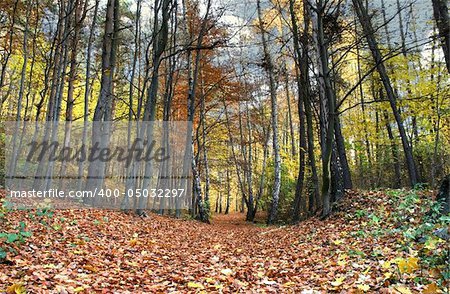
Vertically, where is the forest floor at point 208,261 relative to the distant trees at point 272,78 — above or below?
below

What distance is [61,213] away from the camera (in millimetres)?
7492

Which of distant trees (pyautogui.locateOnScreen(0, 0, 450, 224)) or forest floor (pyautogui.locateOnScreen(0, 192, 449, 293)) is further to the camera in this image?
distant trees (pyautogui.locateOnScreen(0, 0, 450, 224))

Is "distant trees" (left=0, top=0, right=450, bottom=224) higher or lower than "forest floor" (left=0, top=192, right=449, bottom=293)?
higher

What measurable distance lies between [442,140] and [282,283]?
15.6 meters

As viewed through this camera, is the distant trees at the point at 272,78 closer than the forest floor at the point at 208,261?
No

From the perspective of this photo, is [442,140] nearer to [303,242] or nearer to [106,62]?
[303,242]

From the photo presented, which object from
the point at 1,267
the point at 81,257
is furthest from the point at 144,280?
the point at 1,267

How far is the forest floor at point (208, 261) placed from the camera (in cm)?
342

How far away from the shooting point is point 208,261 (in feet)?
18.6

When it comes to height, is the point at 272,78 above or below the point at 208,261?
above

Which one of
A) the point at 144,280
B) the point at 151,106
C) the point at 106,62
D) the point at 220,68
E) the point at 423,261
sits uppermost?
the point at 220,68

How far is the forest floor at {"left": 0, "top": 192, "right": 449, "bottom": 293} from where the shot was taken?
342cm

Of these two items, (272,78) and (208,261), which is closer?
(208,261)

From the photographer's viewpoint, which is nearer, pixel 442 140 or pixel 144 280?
pixel 144 280
